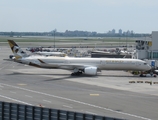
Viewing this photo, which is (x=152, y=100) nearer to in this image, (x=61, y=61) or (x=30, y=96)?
(x=30, y=96)

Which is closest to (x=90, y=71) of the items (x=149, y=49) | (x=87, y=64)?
(x=87, y=64)

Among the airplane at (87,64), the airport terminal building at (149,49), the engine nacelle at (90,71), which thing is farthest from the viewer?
the airport terminal building at (149,49)

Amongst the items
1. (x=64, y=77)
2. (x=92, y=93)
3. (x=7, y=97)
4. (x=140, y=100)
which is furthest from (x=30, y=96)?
(x=64, y=77)

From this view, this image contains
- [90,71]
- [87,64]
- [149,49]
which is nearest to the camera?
[90,71]

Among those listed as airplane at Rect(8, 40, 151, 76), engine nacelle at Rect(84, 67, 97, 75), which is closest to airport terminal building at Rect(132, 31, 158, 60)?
airplane at Rect(8, 40, 151, 76)

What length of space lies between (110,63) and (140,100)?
30540 millimetres

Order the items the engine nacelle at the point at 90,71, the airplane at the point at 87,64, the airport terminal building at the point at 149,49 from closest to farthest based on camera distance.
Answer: the engine nacelle at the point at 90,71
the airplane at the point at 87,64
the airport terminal building at the point at 149,49

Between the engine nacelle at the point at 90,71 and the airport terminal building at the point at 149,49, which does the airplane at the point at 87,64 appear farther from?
the airport terminal building at the point at 149,49

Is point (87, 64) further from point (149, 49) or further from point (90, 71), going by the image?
point (149, 49)

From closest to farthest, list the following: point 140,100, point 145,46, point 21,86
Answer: point 140,100, point 21,86, point 145,46

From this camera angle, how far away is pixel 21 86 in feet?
210

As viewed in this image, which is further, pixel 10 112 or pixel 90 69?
pixel 90 69

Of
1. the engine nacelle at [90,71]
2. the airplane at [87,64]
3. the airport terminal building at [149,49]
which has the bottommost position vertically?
the engine nacelle at [90,71]

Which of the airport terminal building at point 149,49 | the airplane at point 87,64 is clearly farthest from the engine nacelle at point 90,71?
the airport terminal building at point 149,49
